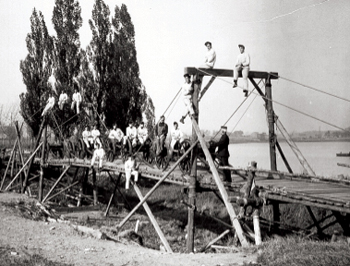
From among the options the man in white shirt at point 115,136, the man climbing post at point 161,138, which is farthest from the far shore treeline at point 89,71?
the man climbing post at point 161,138

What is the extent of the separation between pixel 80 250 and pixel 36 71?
20958 mm

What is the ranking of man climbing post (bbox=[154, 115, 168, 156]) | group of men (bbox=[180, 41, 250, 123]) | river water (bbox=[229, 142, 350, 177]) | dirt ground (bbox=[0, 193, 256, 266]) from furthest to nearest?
river water (bbox=[229, 142, 350, 177])
man climbing post (bbox=[154, 115, 168, 156])
group of men (bbox=[180, 41, 250, 123])
dirt ground (bbox=[0, 193, 256, 266])

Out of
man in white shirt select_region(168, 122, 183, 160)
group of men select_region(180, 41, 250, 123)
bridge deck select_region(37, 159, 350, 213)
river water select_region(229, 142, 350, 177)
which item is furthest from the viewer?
river water select_region(229, 142, 350, 177)

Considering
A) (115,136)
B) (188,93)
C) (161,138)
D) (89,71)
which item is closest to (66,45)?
(89,71)

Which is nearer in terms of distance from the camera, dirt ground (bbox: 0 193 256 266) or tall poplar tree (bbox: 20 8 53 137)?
dirt ground (bbox: 0 193 256 266)

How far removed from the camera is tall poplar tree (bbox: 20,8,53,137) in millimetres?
28016

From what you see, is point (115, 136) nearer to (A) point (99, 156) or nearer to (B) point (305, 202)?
(A) point (99, 156)

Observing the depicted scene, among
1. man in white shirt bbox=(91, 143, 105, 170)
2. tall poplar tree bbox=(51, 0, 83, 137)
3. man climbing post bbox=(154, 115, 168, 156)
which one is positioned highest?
tall poplar tree bbox=(51, 0, 83, 137)

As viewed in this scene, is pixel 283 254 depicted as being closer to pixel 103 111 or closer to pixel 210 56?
pixel 210 56

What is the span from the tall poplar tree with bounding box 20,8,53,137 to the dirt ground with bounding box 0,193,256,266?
1596cm

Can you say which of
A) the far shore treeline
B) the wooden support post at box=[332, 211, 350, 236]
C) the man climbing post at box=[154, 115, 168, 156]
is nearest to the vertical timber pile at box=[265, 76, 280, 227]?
the wooden support post at box=[332, 211, 350, 236]

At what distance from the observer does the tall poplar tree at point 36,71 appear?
28.0 m

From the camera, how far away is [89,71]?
28.1 m

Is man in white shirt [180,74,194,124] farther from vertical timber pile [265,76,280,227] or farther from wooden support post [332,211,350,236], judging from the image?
wooden support post [332,211,350,236]
